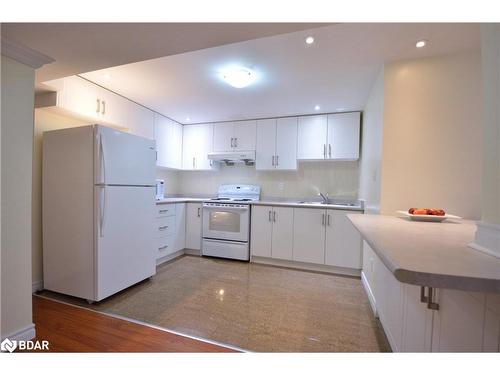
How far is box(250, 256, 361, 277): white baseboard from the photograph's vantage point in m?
2.82

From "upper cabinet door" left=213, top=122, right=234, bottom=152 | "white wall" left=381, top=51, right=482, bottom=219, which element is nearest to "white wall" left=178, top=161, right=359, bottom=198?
"upper cabinet door" left=213, top=122, right=234, bottom=152

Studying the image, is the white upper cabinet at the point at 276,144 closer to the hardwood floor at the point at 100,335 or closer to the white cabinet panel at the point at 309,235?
the white cabinet panel at the point at 309,235

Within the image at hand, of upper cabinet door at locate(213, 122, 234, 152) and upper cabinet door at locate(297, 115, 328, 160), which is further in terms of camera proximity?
upper cabinet door at locate(213, 122, 234, 152)

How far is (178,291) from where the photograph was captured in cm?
229

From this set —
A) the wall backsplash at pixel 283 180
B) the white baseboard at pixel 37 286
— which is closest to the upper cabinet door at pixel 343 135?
the wall backsplash at pixel 283 180

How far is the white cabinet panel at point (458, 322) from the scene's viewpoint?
2.51 ft

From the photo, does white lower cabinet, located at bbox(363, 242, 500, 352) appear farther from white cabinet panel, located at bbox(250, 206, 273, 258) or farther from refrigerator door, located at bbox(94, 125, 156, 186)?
refrigerator door, located at bbox(94, 125, 156, 186)

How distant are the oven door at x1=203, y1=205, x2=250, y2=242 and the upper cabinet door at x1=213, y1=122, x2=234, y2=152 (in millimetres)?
1056

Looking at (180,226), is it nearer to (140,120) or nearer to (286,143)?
(140,120)
